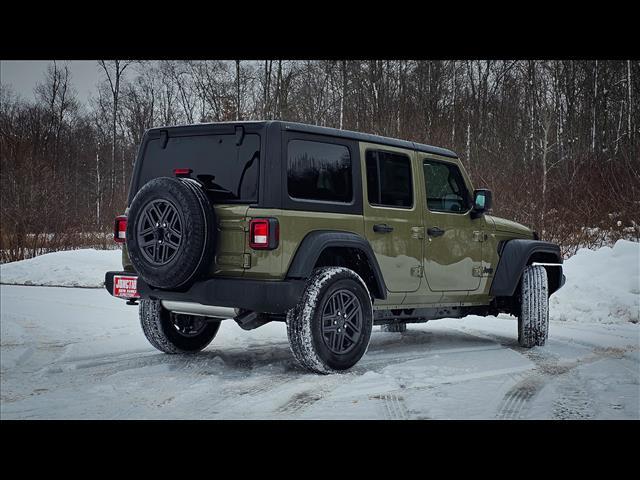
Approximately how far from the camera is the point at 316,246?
5.98 m

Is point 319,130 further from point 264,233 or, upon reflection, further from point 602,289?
point 602,289

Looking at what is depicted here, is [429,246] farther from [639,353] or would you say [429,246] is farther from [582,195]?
[582,195]

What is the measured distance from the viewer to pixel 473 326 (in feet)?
33.6

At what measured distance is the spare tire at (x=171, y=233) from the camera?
225 inches

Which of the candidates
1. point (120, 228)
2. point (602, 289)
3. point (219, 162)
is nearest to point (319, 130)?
point (219, 162)

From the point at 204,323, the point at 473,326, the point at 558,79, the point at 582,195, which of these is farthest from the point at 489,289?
the point at 558,79

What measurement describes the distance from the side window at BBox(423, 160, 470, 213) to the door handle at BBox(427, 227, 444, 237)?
0.61 ft

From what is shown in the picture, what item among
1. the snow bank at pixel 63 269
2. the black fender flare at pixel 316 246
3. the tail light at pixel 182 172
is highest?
the tail light at pixel 182 172

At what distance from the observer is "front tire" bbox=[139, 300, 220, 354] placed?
7199mm

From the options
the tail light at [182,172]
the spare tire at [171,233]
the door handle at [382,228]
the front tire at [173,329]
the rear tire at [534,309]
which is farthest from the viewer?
the rear tire at [534,309]

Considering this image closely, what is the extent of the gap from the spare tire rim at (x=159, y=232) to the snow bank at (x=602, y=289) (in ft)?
21.5

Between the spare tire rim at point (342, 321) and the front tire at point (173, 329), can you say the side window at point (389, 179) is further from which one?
the front tire at point (173, 329)

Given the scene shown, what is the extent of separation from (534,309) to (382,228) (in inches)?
89.7

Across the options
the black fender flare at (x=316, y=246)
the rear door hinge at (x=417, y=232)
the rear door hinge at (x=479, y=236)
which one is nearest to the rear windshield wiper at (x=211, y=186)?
the black fender flare at (x=316, y=246)
